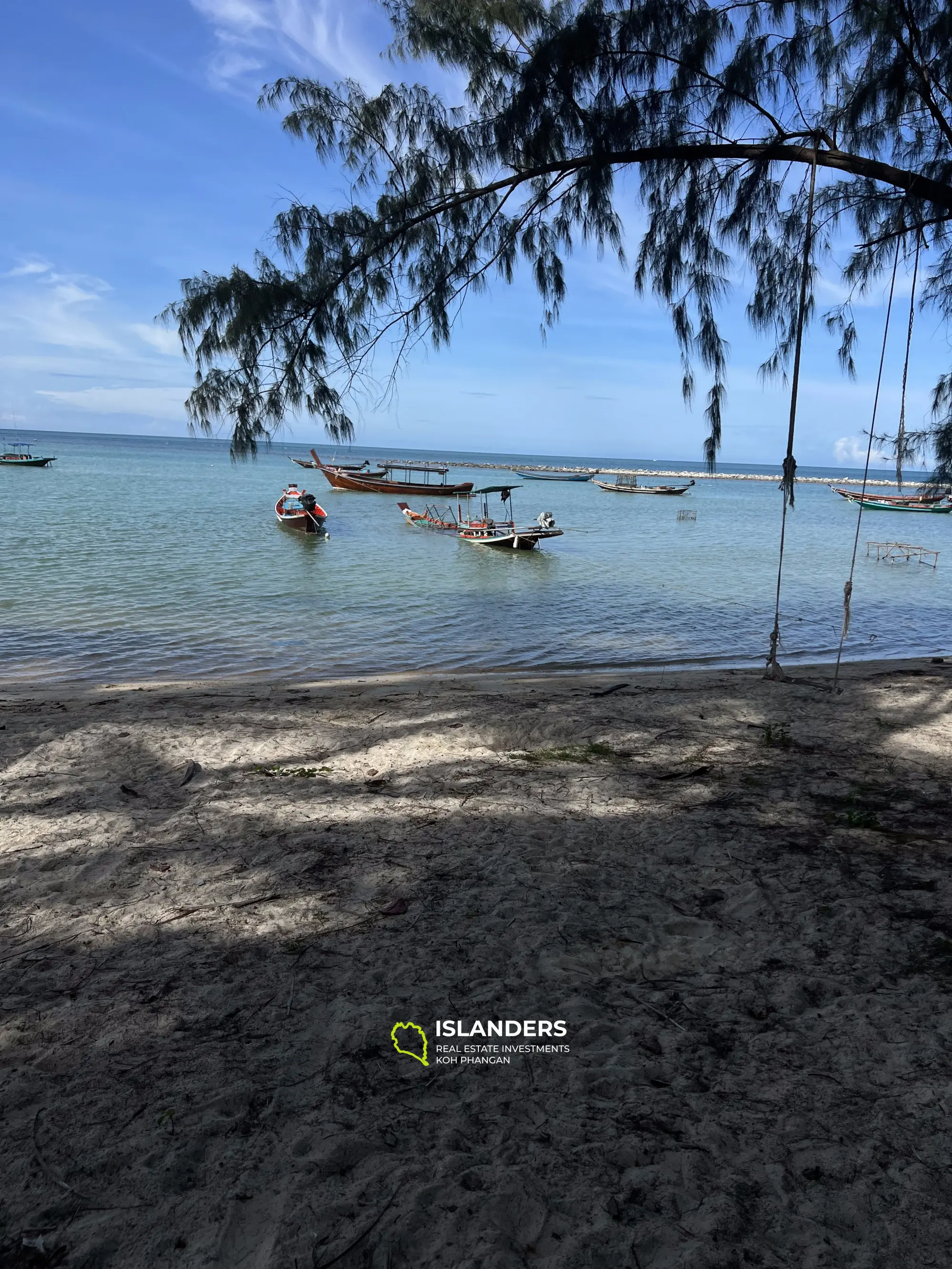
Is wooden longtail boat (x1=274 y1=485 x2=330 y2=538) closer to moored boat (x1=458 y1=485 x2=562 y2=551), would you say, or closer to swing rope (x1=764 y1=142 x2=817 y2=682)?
moored boat (x1=458 y1=485 x2=562 y2=551)

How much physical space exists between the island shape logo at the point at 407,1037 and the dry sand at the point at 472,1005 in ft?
0.12

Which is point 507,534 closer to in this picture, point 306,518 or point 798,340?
point 306,518

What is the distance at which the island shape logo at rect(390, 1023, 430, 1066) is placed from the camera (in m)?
2.43

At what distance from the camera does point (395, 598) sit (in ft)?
52.3

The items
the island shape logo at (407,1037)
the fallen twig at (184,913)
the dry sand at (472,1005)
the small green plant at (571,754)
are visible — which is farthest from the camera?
the small green plant at (571,754)

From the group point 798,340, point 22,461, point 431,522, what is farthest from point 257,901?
point 22,461

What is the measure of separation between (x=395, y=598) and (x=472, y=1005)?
13.5m

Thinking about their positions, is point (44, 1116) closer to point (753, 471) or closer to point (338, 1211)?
point (338, 1211)

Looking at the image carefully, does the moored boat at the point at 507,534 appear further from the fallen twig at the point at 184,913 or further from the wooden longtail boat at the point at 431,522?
the fallen twig at the point at 184,913

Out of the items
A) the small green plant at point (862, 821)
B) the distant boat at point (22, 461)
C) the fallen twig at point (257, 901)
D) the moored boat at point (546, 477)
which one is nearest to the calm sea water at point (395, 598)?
the small green plant at point (862, 821)

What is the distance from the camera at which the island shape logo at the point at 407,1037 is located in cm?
243

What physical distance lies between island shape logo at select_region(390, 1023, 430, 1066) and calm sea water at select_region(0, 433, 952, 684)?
25.3 ft

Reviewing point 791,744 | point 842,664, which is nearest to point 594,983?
point 791,744

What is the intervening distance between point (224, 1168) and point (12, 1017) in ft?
3.52
